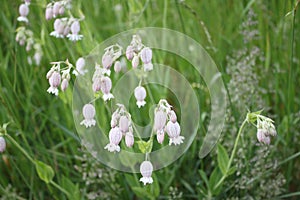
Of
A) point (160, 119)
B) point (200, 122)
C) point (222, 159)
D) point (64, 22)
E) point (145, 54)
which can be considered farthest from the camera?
point (200, 122)

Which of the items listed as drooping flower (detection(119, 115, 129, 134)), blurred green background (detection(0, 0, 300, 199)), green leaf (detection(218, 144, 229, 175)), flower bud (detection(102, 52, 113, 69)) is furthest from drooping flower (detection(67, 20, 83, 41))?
green leaf (detection(218, 144, 229, 175))

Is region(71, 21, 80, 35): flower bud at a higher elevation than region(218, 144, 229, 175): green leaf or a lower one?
higher

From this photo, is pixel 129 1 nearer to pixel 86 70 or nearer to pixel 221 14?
pixel 86 70

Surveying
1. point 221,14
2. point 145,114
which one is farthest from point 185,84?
point 221,14

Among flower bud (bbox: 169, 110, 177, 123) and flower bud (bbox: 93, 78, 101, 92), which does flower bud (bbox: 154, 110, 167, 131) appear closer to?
flower bud (bbox: 169, 110, 177, 123)

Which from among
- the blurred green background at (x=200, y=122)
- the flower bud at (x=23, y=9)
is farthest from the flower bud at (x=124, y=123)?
the flower bud at (x=23, y=9)

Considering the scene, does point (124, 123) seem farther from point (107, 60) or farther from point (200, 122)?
point (200, 122)

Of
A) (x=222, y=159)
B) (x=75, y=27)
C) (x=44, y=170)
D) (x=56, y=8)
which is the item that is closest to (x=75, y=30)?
(x=75, y=27)

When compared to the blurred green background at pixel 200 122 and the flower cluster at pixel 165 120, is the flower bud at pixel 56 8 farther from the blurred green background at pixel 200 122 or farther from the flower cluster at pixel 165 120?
the flower cluster at pixel 165 120

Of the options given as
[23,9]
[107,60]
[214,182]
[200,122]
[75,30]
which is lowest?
[214,182]
